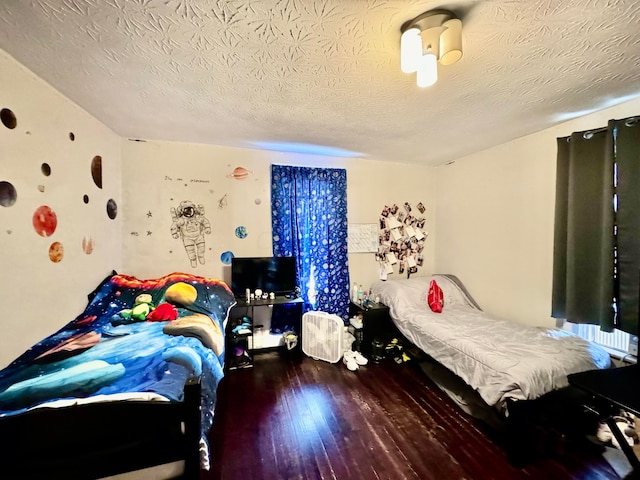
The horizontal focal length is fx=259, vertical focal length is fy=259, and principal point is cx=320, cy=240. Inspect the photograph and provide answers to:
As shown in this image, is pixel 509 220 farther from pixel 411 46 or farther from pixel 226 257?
pixel 226 257

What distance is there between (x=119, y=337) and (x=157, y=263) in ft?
3.97

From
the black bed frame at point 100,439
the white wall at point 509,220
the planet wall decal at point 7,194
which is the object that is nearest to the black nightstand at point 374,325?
the white wall at point 509,220

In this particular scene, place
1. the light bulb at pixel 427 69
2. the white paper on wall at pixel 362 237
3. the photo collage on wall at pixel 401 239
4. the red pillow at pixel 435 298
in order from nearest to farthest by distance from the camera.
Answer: the light bulb at pixel 427 69 → the red pillow at pixel 435 298 → the white paper on wall at pixel 362 237 → the photo collage on wall at pixel 401 239

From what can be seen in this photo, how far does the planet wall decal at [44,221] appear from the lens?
1.55 m

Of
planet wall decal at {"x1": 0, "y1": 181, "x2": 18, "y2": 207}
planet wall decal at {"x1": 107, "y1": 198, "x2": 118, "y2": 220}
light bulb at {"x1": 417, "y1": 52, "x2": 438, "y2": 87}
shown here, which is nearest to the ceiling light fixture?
light bulb at {"x1": 417, "y1": 52, "x2": 438, "y2": 87}

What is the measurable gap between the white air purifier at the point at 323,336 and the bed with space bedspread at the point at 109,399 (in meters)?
1.24

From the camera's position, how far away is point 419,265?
3.66 metres

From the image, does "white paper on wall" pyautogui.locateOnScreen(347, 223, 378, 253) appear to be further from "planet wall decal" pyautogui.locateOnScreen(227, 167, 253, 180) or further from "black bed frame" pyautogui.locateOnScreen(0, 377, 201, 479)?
"black bed frame" pyautogui.locateOnScreen(0, 377, 201, 479)

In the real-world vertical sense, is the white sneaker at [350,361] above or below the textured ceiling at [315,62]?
below

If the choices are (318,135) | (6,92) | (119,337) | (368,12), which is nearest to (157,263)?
(119,337)

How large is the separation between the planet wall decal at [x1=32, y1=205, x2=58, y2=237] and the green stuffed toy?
720 millimetres

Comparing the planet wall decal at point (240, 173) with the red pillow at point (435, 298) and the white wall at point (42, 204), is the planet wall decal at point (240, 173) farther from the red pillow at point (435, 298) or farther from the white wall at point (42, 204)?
the red pillow at point (435, 298)

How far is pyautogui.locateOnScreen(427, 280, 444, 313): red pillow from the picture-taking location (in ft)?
9.36

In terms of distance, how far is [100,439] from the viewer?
0.86 m
